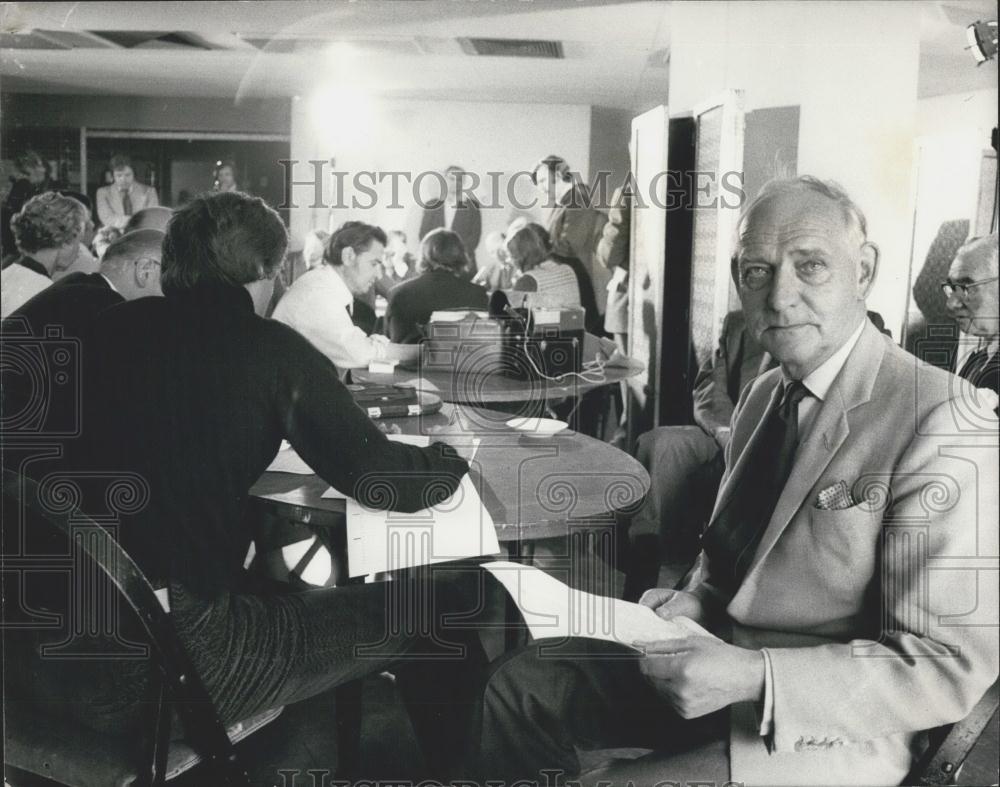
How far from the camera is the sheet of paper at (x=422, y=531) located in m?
1.61

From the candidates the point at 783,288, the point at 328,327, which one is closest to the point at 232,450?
the point at 328,327

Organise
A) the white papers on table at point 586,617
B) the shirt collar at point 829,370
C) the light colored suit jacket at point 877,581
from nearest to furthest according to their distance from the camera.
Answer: the light colored suit jacket at point 877,581
the shirt collar at point 829,370
the white papers on table at point 586,617

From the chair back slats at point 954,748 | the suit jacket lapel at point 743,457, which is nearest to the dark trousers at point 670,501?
the suit jacket lapel at point 743,457

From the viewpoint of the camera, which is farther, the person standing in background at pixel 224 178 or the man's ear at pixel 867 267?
the person standing in background at pixel 224 178

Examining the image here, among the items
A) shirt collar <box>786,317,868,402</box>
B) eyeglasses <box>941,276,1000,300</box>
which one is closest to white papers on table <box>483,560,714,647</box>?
shirt collar <box>786,317,868,402</box>

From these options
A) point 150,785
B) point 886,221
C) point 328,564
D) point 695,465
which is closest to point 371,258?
point 328,564

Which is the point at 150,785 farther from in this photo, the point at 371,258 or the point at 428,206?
the point at 428,206

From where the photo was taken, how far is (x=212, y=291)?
1.56 m

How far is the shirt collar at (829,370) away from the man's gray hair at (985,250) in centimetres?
21

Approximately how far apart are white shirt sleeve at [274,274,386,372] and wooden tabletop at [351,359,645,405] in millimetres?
36

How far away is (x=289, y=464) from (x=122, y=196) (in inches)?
22.4

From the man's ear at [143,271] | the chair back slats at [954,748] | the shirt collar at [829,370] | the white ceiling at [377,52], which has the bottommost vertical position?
the chair back slats at [954,748]

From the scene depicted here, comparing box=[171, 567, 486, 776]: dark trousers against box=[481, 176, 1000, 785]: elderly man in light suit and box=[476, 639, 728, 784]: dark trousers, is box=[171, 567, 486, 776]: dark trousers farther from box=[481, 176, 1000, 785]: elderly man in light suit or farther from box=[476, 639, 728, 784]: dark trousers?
box=[481, 176, 1000, 785]: elderly man in light suit

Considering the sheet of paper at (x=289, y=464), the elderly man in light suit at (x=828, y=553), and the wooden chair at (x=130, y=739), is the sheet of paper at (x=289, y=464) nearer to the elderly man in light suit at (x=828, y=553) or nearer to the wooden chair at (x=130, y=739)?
the wooden chair at (x=130, y=739)
